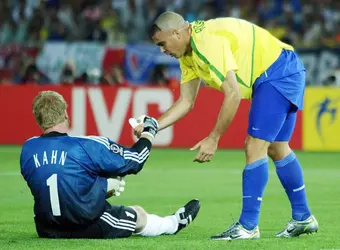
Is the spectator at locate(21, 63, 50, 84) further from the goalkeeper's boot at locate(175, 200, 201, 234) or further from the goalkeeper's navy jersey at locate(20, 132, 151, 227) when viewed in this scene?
the goalkeeper's navy jersey at locate(20, 132, 151, 227)

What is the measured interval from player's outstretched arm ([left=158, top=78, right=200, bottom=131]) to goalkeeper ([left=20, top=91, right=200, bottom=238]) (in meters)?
0.88

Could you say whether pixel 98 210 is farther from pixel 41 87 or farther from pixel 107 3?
pixel 107 3

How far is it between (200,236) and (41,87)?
12757 millimetres

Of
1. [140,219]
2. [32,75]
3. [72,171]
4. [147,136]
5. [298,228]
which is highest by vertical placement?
[147,136]

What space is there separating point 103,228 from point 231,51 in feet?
5.95

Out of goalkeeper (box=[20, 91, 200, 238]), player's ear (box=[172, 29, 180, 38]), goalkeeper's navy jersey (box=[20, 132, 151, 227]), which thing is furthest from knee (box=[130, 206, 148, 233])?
player's ear (box=[172, 29, 180, 38])

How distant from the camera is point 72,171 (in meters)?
8.47

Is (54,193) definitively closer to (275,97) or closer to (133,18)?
(275,97)

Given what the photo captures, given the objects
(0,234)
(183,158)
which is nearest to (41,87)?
(183,158)

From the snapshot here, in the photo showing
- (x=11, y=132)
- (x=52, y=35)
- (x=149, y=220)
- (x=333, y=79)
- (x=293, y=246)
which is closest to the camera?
(x=293, y=246)

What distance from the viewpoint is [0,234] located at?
931cm

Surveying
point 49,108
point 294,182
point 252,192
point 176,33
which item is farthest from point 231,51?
point 49,108

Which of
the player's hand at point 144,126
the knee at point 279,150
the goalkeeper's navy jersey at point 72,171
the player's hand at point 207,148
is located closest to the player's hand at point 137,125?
the player's hand at point 144,126

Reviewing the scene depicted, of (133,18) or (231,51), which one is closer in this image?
(231,51)
